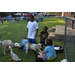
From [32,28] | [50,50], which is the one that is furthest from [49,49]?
[32,28]

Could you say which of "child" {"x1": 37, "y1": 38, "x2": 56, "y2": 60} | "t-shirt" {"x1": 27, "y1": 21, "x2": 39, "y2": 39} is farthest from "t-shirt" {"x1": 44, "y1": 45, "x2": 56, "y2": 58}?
"t-shirt" {"x1": 27, "y1": 21, "x2": 39, "y2": 39}

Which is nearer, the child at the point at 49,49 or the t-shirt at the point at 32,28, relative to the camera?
the child at the point at 49,49

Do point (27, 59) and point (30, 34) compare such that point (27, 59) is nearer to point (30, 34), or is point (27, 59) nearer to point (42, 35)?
point (30, 34)

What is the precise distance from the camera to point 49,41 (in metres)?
3.31

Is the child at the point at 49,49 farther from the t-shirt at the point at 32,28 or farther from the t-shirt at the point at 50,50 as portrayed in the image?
the t-shirt at the point at 32,28

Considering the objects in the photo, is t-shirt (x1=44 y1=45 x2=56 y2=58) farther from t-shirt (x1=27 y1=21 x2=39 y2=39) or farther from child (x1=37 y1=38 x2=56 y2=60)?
t-shirt (x1=27 y1=21 x2=39 y2=39)

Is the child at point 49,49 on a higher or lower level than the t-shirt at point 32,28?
lower

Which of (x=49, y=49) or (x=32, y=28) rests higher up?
(x=32, y=28)

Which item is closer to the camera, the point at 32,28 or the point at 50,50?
the point at 50,50

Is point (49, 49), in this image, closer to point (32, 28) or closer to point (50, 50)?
point (50, 50)

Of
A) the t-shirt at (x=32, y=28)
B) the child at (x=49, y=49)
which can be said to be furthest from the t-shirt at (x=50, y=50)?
the t-shirt at (x=32, y=28)

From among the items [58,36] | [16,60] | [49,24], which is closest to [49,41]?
[16,60]

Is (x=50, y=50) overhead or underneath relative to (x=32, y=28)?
underneath

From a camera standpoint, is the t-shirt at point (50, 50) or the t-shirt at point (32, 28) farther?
the t-shirt at point (32, 28)
